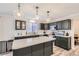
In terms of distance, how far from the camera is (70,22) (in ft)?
22.0

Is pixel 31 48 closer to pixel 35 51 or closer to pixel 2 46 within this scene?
pixel 35 51

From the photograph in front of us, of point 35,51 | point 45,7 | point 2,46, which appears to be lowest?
point 2,46

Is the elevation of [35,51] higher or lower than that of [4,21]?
lower

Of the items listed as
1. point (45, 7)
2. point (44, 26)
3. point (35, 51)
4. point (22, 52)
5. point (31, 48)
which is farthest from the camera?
point (44, 26)

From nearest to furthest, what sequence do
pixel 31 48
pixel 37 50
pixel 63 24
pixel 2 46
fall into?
pixel 31 48, pixel 37 50, pixel 2 46, pixel 63 24

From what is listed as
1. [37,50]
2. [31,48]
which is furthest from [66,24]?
[31,48]

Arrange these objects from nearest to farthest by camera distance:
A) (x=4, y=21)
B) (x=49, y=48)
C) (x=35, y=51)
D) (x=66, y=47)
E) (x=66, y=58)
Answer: (x=66, y=58) → (x=35, y=51) → (x=49, y=48) → (x=4, y=21) → (x=66, y=47)

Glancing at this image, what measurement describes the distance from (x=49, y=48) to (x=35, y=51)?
138 cm

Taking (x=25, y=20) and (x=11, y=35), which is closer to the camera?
(x=11, y=35)

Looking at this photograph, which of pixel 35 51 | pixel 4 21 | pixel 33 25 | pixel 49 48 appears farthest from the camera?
pixel 33 25

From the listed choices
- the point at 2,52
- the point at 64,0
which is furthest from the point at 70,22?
the point at 64,0

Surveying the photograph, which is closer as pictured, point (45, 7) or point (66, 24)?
point (45, 7)

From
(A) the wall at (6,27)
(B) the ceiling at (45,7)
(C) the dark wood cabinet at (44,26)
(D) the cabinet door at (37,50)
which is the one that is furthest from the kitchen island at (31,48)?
(C) the dark wood cabinet at (44,26)

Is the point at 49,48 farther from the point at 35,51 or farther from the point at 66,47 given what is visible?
the point at 66,47
